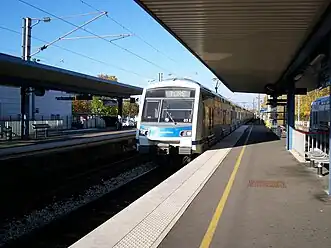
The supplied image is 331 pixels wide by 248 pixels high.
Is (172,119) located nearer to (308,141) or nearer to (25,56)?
(308,141)

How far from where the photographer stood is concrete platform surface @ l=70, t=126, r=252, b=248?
5.47 metres

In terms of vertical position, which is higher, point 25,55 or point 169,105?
point 25,55

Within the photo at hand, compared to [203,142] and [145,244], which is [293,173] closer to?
[203,142]

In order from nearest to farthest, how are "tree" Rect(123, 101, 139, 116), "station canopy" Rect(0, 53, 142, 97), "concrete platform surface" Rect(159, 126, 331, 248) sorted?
"concrete platform surface" Rect(159, 126, 331, 248) → "station canopy" Rect(0, 53, 142, 97) → "tree" Rect(123, 101, 139, 116)

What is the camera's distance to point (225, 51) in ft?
45.4

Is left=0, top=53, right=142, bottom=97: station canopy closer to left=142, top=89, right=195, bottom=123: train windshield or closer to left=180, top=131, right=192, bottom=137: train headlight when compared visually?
left=142, top=89, right=195, bottom=123: train windshield

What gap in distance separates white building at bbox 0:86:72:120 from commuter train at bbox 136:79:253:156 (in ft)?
93.3

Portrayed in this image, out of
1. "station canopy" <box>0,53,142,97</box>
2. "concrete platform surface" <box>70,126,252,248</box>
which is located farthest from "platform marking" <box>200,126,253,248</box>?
"station canopy" <box>0,53,142,97</box>

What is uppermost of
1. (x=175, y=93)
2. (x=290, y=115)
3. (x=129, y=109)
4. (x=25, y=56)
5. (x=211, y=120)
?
(x=25, y=56)

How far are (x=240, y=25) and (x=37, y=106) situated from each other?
4787 cm

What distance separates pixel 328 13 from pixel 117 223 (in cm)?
547

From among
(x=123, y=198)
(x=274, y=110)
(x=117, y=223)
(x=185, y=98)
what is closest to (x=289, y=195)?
(x=117, y=223)

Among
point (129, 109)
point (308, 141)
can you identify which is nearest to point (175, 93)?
point (308, 141)

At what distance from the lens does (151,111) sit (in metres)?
16.2
